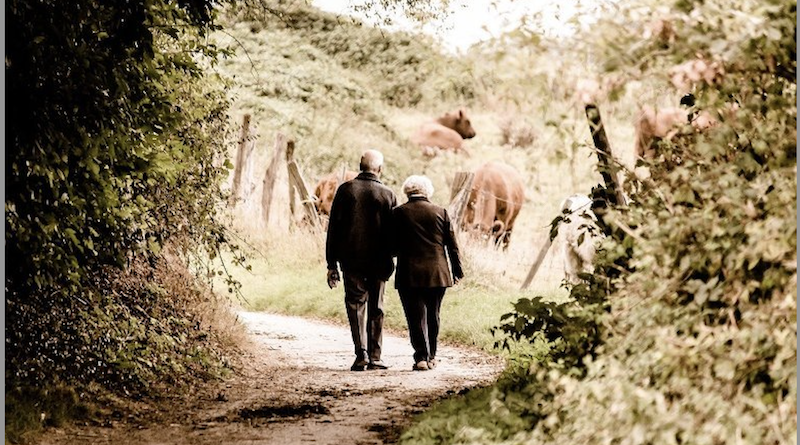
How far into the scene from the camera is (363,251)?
969 cm

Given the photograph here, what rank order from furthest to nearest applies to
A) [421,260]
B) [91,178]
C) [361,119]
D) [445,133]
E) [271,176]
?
[361,119], [445,133], [271,176], [421,260], [91,178]

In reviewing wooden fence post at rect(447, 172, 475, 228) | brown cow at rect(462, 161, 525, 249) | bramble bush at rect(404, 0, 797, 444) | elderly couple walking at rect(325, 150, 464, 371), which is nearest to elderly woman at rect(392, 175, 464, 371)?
elderly couple walking at rect(325, 150, 464, 371)

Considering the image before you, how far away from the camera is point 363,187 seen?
9781 mm

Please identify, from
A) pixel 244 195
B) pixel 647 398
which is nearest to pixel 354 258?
pixel 647 398

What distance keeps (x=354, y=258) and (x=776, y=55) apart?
6.04 meters

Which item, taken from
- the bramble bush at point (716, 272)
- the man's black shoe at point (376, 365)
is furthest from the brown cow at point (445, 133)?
the bramble bush at point (716, 272)

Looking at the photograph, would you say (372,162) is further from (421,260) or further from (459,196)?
(459,196)

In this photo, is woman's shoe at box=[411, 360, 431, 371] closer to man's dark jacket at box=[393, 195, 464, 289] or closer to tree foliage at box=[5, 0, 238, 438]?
man's dark jacket at box=[393, 195, 464, 289]

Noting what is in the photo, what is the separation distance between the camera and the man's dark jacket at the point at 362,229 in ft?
31.8

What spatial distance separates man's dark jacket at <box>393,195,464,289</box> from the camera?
9.57 m

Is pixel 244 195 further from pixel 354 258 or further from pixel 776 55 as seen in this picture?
pixel 776 55

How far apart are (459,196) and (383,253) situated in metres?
7.03

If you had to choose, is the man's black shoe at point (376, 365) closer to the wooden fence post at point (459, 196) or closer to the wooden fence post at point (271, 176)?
the wooden fence post at point (459, 196)

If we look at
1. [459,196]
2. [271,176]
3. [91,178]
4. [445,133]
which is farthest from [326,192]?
[91,178]
